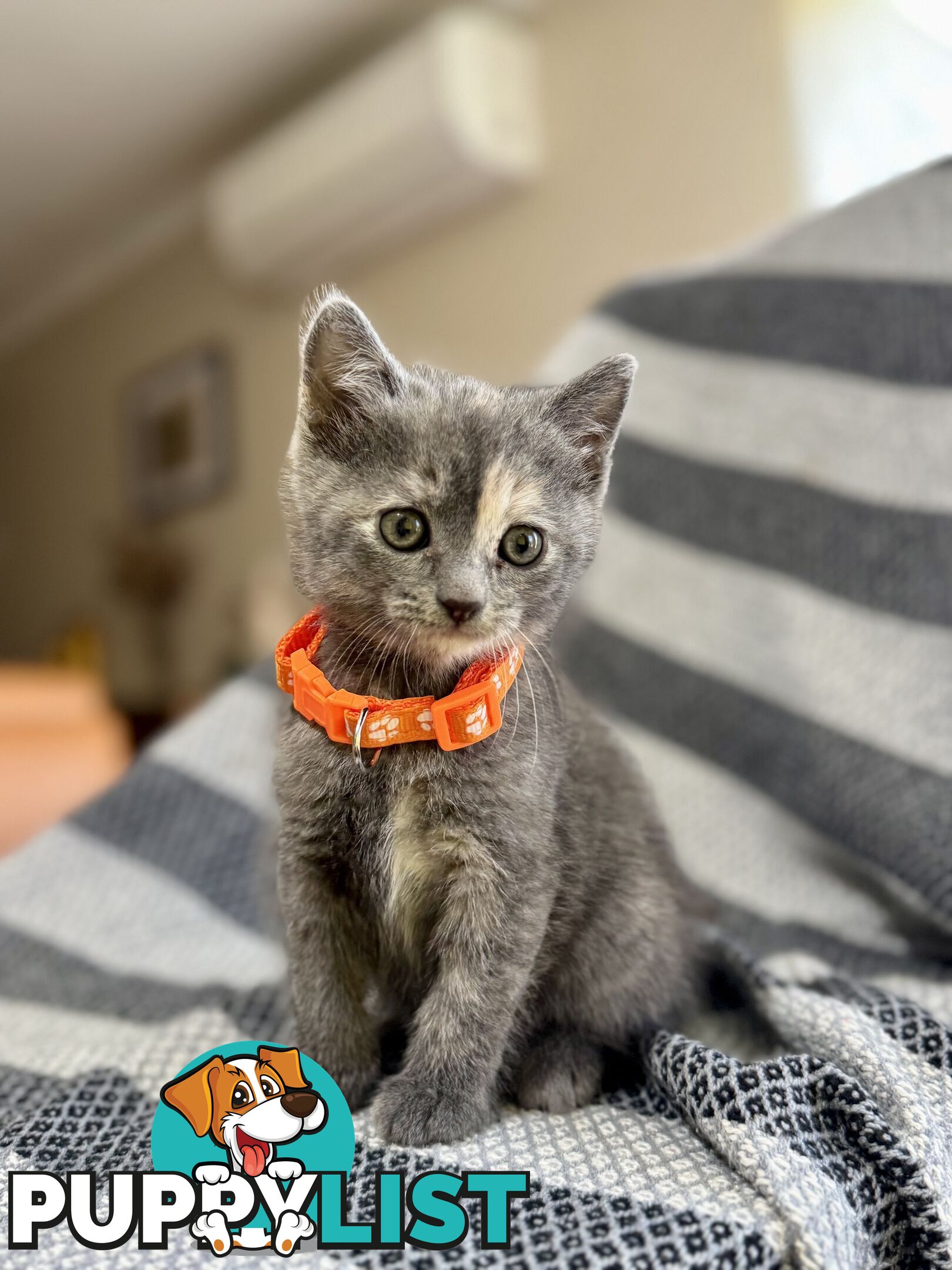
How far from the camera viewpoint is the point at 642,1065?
25.7 inches

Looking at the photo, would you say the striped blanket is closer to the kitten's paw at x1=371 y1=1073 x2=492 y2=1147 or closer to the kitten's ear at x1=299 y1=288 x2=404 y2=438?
the kitten's paw at x1=371 y1=1073 x2=492 y2=1147

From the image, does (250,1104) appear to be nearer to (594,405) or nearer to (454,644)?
(454,644)

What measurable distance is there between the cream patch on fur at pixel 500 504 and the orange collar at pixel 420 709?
0.06 metres

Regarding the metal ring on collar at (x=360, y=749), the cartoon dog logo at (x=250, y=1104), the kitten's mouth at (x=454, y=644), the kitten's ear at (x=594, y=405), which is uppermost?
the kitten's ear at (x=594, y=405)

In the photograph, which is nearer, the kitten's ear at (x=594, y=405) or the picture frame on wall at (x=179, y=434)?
the kitten's ear at (x=594, y=405)

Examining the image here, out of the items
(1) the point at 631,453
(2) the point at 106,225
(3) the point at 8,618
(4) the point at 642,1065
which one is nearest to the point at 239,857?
(4) the point at 642,1065

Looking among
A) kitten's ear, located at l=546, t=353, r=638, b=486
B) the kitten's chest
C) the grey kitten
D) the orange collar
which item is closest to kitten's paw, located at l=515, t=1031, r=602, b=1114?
the grey kitten

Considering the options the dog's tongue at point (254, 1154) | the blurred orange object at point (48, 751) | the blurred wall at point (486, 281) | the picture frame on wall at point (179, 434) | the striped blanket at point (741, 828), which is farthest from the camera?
the picture frame on wall at point (179, 434)

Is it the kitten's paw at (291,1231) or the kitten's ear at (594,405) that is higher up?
the kitten's ear at (594,405)

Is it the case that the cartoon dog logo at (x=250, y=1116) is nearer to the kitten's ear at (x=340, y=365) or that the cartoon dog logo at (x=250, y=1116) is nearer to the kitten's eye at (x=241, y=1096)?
the kitten's eye at (x=241, y=1096)

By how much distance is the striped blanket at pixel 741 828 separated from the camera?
56cm

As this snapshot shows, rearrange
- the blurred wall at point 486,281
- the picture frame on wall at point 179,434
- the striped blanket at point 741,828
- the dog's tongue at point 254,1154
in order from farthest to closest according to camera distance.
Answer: the picture frame on wall at point 179,434, the blurred wall at point 486,281, the striped blanket at point 741,828, the dog's tongue at point 254,1154

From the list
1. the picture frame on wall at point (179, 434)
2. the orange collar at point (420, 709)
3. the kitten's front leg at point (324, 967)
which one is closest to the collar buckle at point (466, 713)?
the orange collar at point (420, 709)

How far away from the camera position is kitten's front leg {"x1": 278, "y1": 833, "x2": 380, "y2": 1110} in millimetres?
566
